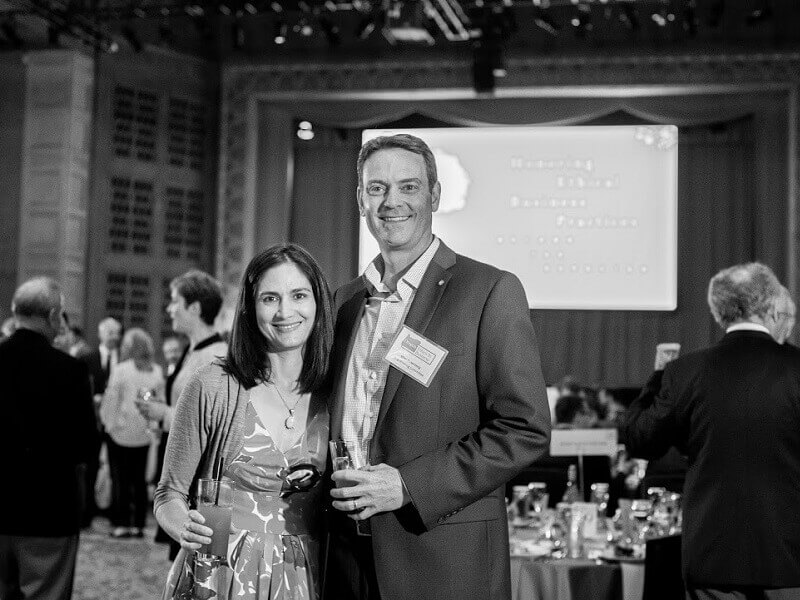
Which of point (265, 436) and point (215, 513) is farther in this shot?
point (265, 436)

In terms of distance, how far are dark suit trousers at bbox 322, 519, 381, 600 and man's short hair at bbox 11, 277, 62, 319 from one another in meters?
1.98

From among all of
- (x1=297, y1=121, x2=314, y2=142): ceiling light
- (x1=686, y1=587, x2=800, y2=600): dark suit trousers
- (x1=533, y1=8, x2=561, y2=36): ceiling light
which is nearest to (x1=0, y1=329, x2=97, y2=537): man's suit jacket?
(x1=686, y1=587, x2=800, y2=600): dark suit trousers

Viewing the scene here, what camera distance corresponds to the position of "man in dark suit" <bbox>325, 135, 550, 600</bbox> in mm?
1927

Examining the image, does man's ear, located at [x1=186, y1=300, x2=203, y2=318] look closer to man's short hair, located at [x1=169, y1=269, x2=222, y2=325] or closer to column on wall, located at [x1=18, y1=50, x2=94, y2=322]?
man's short hair, located at [x1=169, y1=269, x2=222, y2=325]

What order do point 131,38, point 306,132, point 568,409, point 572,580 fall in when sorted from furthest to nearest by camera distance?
point 306,132, point 131,38, point 568,409, point 572,580

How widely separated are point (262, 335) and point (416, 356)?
0.42 m

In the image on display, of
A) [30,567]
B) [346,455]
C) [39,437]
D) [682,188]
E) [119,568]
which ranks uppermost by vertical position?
[682,188]

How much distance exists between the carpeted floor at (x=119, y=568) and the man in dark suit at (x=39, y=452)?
1767mm

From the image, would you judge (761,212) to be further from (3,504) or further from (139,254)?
(3,504)

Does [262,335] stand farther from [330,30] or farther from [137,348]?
[330,30]

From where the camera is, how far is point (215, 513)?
6.43 feet

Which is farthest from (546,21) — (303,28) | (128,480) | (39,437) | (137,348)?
(39,437)

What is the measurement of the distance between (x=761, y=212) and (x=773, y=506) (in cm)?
691

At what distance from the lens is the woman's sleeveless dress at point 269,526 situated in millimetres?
2162
